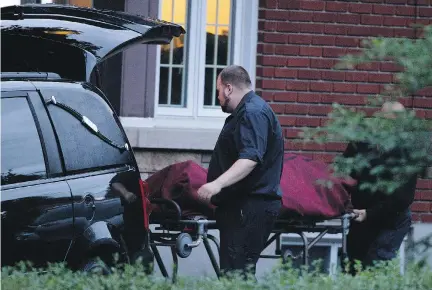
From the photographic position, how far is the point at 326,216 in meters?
9.20

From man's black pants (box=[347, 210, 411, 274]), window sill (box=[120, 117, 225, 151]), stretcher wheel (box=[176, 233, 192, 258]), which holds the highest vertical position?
window sill (box=[120, 117, 225, 151])

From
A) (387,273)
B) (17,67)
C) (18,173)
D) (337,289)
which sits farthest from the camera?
(17,67)

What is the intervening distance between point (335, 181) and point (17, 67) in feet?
8.91

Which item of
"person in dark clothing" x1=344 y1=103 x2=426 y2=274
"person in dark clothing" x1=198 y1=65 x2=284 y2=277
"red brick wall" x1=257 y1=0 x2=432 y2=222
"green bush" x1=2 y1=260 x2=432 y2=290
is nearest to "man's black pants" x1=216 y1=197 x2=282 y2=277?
"person in dark clothing" x1=198 y1=65 x2=284 y2=277

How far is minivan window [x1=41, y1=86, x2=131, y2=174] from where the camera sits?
7.11m

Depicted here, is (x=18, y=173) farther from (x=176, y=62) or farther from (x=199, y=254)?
(x=176, y=62)

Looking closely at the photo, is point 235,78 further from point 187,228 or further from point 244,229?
Result: point 187,228

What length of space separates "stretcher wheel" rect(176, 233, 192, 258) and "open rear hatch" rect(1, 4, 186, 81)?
4.22 feet

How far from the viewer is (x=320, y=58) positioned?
1206cm

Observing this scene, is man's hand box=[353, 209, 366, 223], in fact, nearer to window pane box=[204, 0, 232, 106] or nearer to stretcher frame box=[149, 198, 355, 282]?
stretcher frame box=[149, 198, 355, 282]

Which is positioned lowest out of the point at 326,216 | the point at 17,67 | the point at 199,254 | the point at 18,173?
the point at 199,254

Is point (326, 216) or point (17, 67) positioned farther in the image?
point (326, 216)

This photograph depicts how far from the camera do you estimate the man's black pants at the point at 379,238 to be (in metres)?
9.50

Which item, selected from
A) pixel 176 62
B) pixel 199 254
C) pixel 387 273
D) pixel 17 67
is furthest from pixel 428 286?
pixel 176 62
